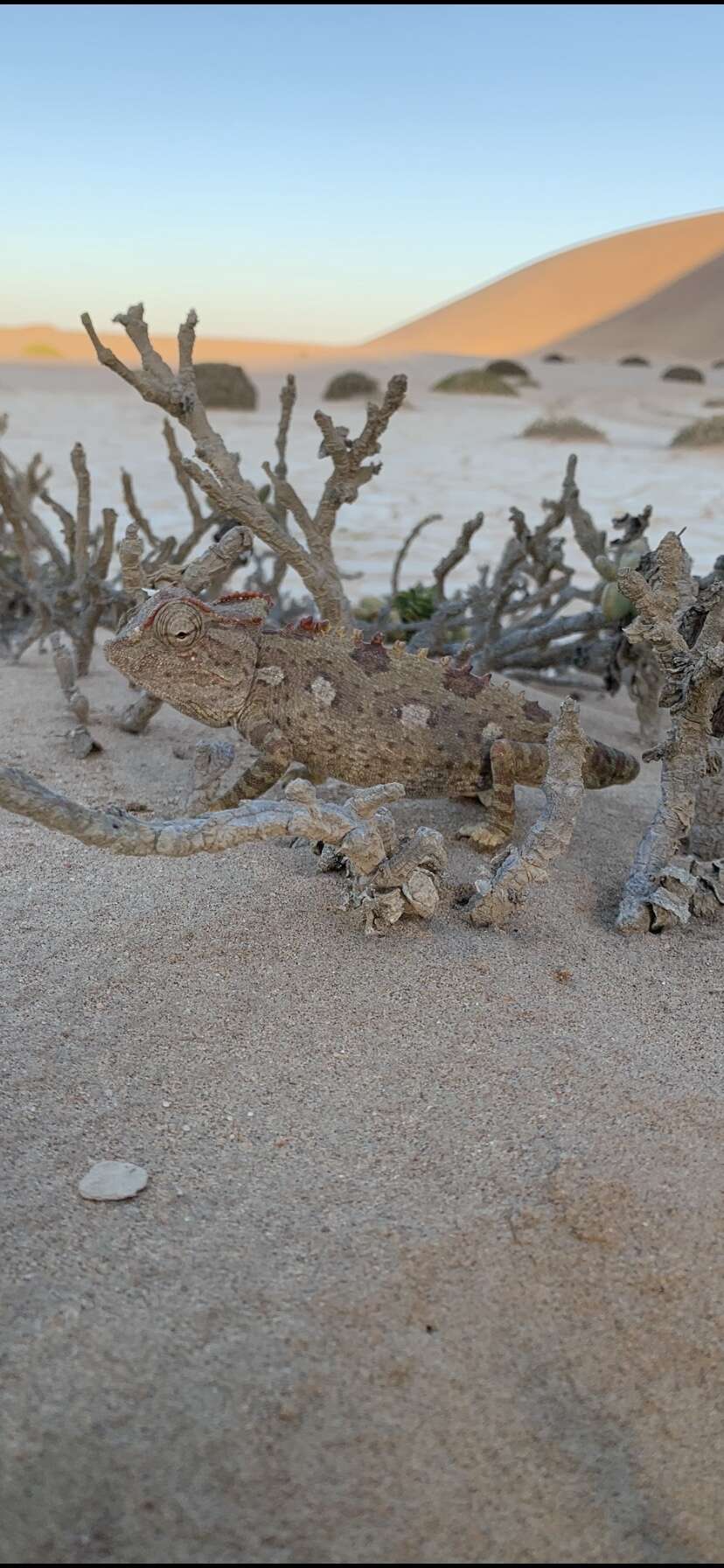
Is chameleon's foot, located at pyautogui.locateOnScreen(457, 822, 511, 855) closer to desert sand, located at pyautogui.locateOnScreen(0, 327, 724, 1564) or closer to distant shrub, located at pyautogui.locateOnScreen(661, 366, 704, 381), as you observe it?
desert sand, located at pyautogui.locateOnScreen(0, 327, 724, 1564)

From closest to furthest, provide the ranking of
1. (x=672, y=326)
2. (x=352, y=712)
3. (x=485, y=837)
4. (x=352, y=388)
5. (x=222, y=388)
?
(x=485, y=837) < (x=352, y=712) < (x=222, y=388) < (x=352, y=388) < (x=672, y=326)

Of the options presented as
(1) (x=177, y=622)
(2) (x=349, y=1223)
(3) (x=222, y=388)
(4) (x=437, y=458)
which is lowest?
(2) (x=349, y=1223)

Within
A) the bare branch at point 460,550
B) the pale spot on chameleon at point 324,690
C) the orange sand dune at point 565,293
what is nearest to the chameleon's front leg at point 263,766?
the pale spot on chameleon at point 324,690

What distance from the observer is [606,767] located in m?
3.25

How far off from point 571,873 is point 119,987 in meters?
1.20

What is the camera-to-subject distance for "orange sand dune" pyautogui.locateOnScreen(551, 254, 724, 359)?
134 ft

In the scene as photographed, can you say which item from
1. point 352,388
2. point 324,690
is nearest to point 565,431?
point 352,388

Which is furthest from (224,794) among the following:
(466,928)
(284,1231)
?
(284,1231)

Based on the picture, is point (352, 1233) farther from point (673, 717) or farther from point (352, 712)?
point (352, 712)

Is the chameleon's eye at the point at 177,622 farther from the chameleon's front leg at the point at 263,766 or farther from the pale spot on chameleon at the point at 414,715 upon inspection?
the pale spot on chameleon at the point at 414,715

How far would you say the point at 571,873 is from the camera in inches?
113

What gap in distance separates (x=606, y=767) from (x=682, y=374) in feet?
94.8

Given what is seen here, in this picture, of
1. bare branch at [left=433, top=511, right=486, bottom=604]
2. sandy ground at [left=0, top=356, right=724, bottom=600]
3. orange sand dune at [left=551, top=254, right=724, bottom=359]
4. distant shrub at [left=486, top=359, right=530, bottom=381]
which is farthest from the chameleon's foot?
orange sand dune at [left=551, top=254, right=724, bottom=359]

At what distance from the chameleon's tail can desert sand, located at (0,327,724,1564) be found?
0.22 metres
